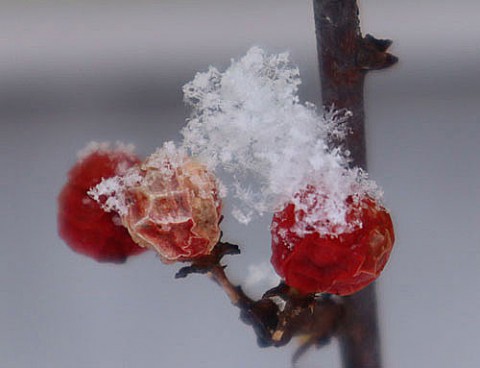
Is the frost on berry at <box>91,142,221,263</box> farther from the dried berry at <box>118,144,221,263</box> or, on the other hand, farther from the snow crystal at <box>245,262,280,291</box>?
the snow crystal at <box>245,262,280,291</box>

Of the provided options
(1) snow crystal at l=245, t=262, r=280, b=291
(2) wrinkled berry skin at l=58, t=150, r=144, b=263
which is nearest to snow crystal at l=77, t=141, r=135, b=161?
(2) wrinkled berry skin at l=58, t=150, r=144, b=263

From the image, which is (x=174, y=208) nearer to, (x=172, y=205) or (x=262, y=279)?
(x=172, y=205)


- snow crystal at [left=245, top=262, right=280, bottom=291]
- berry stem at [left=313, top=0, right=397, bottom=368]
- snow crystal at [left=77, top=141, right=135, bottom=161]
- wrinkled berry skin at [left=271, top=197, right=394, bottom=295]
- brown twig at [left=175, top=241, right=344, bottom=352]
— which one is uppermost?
berry stem at [left=313, top=0, right=397, bottom=368]

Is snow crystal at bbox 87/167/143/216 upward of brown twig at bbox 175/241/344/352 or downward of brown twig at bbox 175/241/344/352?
upward

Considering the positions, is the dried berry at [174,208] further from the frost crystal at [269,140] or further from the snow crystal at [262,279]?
the snow crystal at [262,279]

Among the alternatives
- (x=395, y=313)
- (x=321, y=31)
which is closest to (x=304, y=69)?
(x=395, y=313)
